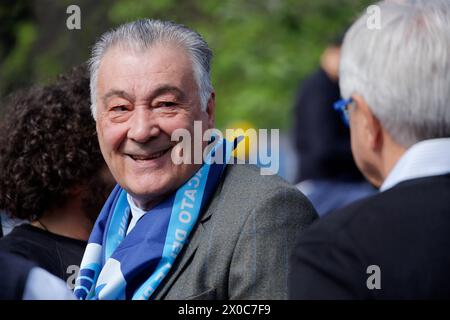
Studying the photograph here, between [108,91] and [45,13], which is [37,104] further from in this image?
[45,13]

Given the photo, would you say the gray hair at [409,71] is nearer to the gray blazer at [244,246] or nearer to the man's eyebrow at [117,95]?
the gray blazer at [244,246]

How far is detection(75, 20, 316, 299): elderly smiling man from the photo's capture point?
292 centimetres

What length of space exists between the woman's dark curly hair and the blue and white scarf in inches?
11.7

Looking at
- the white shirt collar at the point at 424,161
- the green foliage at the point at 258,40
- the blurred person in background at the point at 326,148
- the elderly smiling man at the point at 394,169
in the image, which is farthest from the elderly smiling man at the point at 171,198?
the green foliage at the point at 258,40

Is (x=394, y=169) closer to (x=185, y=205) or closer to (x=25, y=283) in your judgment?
(x=185, y=205)

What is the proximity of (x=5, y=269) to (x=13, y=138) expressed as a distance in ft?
3.79

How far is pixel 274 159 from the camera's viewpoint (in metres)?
3.75

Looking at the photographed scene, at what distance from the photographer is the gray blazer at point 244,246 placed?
9.37ft

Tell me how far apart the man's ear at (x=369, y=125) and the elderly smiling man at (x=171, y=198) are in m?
0.52

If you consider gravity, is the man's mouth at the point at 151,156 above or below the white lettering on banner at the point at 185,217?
above

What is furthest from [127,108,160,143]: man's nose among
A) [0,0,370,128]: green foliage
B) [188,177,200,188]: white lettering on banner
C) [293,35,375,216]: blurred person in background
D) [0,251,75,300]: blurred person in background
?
[0,0,370,128]: green foliage

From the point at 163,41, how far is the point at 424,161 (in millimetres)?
1119

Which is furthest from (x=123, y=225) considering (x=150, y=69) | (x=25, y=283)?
(x=25, y=283)

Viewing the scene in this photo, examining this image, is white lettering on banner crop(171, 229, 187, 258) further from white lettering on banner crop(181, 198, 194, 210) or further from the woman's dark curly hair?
the woman's dark curly hair
